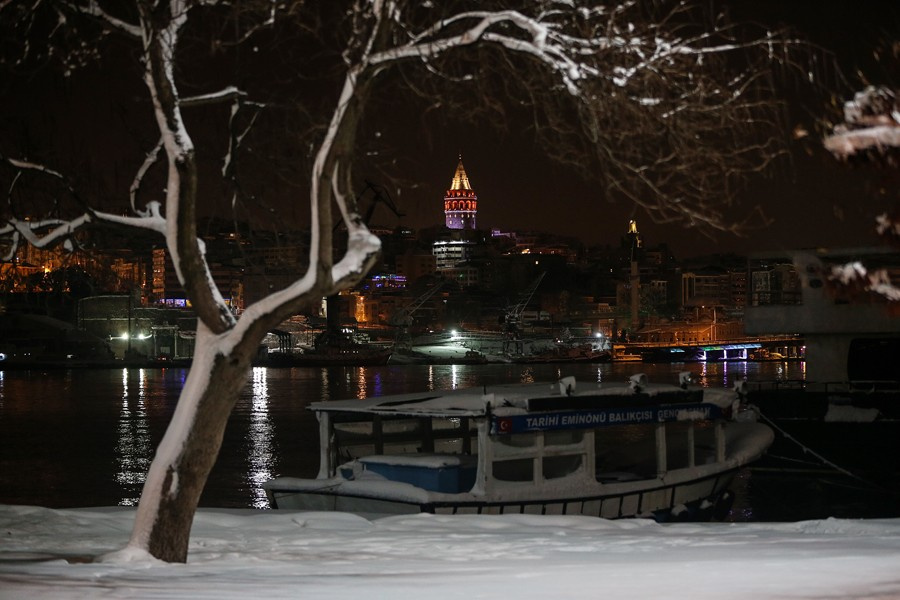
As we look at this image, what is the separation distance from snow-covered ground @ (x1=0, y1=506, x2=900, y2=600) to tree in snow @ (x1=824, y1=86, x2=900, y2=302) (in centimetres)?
221

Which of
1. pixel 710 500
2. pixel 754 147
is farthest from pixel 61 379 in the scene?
pixel 754 147

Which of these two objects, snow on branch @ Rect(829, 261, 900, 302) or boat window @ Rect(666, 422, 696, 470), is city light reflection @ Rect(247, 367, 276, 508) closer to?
boat window @ Rect(666, 422, 696, 470)

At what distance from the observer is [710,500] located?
746 inches

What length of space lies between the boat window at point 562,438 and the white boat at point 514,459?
20mm

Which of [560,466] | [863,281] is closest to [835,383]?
[560,466]

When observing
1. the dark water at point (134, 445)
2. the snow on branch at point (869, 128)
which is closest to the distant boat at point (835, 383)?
the dark water at point (134, 445)

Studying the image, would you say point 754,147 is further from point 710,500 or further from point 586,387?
point 710,500

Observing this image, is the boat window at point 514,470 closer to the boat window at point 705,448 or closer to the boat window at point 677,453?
Answer: the boat window at point 677,453

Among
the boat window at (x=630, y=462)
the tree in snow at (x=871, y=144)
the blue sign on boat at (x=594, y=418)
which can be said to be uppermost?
the tree in snow at (x=871, y=144)

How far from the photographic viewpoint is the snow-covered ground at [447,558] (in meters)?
8.05

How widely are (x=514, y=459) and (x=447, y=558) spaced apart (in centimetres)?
555

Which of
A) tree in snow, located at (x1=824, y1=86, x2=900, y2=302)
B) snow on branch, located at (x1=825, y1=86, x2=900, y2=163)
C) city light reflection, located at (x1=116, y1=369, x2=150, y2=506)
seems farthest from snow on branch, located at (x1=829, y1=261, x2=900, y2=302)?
city light reflection, located at (x1=116, y1=369, x2=150, y2=506)

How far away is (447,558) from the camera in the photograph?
10.4 meters

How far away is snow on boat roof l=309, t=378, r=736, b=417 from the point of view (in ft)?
50.9
